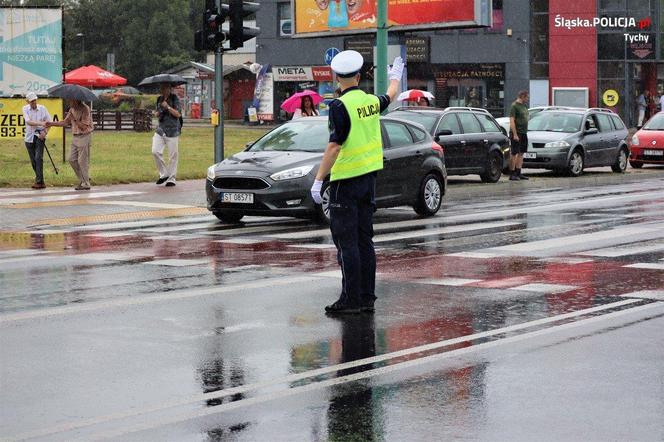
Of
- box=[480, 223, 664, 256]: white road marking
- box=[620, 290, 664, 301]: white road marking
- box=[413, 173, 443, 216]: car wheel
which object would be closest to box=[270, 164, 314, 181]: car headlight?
box=[413, 173, 443, 216]: car wheel

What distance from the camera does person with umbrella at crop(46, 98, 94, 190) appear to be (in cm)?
2438

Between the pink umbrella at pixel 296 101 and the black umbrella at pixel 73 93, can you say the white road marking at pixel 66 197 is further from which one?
the pink umbrella at pixel 296 101

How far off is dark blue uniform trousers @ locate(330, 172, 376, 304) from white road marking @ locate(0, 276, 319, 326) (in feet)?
4.62

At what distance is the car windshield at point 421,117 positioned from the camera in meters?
26.7

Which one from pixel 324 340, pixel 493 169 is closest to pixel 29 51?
pixel 493 169

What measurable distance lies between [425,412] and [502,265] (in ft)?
21.7

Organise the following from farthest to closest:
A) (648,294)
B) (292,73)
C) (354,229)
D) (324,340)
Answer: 1. (292,73)
2. (648,294)
3. (354,229)
4. (324,340)

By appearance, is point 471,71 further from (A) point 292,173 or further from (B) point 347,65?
(B) point 347,65

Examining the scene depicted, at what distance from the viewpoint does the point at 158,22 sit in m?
120

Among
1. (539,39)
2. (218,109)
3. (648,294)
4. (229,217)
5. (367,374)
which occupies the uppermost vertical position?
(539,39)

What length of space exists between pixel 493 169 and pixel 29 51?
11024 mm

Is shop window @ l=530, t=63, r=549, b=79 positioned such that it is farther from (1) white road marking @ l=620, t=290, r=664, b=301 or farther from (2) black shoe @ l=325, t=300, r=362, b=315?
(2) black shoe @ l=325, t=300, r=362, b=315

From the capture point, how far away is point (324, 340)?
9.31m

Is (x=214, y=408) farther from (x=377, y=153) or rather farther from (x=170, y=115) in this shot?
(x=170, y=115)
